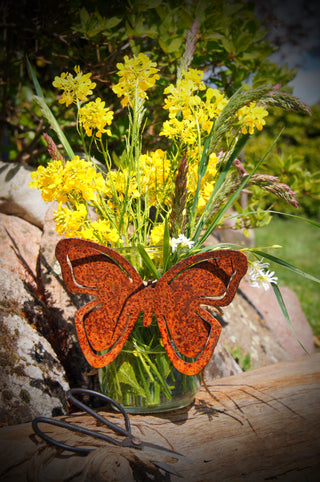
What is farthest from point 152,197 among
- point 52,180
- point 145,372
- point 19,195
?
point 19,195

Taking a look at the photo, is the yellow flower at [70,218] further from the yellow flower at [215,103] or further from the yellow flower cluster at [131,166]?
the yellow flower at [215,103]

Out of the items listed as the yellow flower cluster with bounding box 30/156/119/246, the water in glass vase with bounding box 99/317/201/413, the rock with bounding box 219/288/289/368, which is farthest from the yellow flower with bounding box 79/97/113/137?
the rock with bounding box 219/288/289/368

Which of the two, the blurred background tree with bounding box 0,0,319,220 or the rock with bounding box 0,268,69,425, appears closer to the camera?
the rock with bounding box 0,268,69,425

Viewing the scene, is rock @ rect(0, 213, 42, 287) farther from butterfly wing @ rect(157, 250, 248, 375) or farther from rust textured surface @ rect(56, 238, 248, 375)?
butterfly wing @ rect(157, 250, 248, 375)

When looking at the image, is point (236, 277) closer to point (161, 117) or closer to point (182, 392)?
point (182, 392)

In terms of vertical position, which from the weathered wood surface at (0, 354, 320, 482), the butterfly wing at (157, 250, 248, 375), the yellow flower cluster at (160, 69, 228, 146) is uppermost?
the yellow flower cluster at (160, 69, 228, 146)

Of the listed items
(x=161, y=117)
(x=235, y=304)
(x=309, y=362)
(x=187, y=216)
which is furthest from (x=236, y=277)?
(x=235, y=304)

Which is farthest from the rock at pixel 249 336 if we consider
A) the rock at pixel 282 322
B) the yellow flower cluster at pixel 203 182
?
the yellow flower cluster at pixel 203 182

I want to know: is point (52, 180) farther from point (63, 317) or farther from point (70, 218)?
point (63, 317)
